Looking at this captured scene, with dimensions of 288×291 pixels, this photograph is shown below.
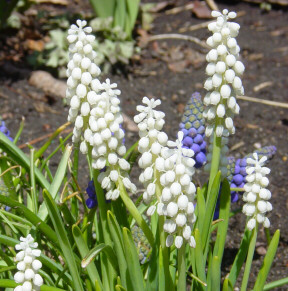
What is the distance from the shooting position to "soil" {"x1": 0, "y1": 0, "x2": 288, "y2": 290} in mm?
4622

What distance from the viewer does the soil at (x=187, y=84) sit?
4.62 metres

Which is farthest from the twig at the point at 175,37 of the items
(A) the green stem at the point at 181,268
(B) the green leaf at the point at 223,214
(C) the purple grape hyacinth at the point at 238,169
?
(A) the green stem at the point at 181,268

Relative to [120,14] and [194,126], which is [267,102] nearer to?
[120,14]

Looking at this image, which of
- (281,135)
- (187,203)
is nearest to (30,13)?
(281,135)

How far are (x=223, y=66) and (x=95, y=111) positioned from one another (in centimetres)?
49

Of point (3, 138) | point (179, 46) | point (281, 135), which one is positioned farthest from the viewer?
point (179, 46)

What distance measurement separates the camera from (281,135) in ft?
15.9

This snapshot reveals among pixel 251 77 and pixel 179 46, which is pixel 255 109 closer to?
pixel 251 77

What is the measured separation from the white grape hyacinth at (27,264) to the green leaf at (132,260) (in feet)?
1.08

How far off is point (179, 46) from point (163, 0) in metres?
1.12

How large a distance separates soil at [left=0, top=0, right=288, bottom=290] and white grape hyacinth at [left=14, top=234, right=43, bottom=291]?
5.62 feet

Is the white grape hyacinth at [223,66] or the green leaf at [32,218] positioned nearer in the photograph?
the white grape hyacinth at [223,66]

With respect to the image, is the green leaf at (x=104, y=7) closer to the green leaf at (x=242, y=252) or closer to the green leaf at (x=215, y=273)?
the green leaf at (x=242, y=252)

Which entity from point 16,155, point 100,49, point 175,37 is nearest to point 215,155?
point 16,155
